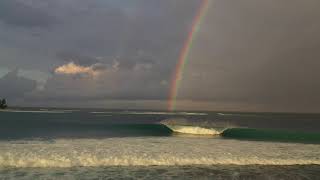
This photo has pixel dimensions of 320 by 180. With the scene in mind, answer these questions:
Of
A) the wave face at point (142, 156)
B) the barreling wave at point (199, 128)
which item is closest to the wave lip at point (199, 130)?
the barreling wave at point (199, 128)

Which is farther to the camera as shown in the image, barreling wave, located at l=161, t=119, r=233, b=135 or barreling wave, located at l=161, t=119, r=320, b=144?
barreling wave, located at l=161, t=119, r=233, b=135

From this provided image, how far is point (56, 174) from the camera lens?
18.4 m

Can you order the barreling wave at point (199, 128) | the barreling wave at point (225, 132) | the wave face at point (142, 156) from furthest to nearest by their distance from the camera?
the barreling wave at point (199, 128), the barreling wave at point (225, 132), the wave face at point (142, 156)

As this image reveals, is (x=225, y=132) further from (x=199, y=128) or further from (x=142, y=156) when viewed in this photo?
(x=142, y=156)

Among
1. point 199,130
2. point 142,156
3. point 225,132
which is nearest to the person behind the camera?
point 142,156

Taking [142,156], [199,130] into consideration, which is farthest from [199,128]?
[142,156]

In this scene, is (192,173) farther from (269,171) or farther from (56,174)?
(56,174)

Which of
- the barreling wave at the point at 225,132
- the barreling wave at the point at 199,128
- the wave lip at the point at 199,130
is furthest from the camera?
the barreling wave at the point at 199,128

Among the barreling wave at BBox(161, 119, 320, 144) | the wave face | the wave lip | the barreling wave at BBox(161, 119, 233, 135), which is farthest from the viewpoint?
the barreling wave at BBox(161, 119, 233, 135)

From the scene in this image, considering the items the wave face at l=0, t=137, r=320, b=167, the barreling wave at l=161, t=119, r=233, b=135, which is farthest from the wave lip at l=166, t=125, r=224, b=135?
the wave face at l=0, t=137, r=320, b=167

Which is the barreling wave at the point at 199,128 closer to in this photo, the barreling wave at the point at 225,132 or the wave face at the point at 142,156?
the barreling wave at the point at 225,132

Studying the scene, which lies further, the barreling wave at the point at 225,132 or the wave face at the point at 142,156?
the barreling wave at the point at 225,132

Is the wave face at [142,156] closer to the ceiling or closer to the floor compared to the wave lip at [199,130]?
closer to the floor

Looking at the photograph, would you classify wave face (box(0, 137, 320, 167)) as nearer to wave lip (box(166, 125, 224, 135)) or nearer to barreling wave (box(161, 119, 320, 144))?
barreling wave (box(161, 119, 320, 144))
